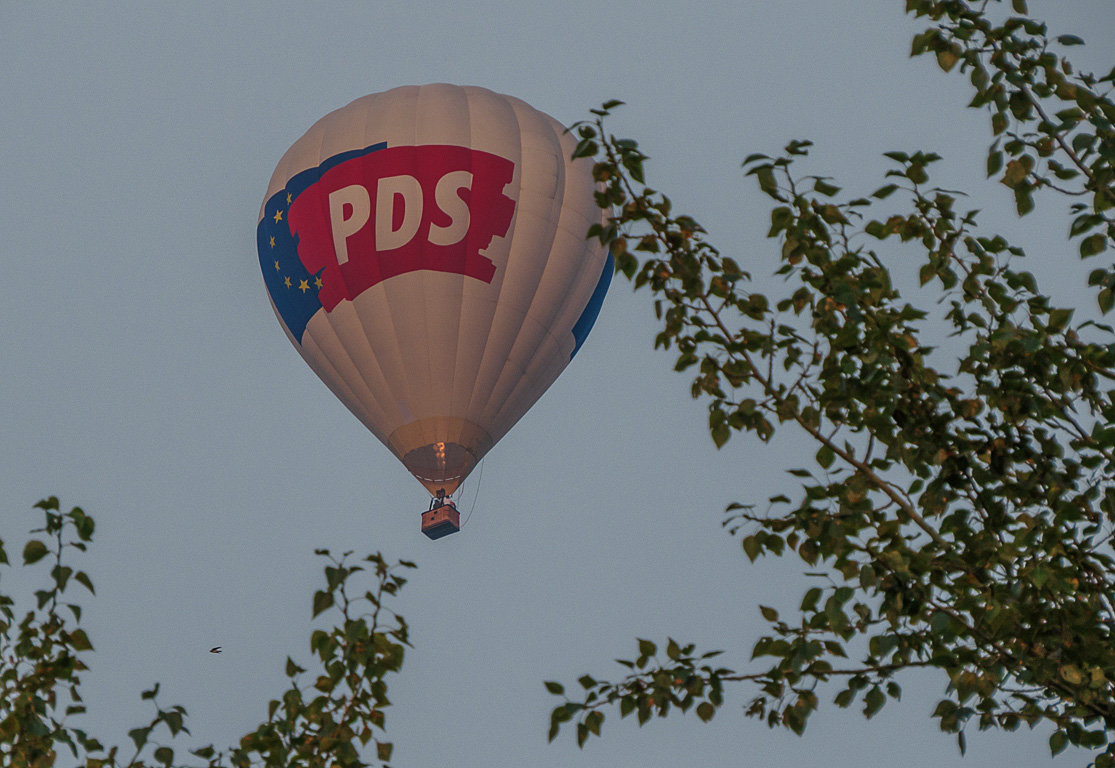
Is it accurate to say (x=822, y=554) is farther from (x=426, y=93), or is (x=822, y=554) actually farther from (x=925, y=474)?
(x=426, y=93)

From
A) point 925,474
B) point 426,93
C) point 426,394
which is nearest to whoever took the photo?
point 925,474

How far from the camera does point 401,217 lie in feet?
85.4

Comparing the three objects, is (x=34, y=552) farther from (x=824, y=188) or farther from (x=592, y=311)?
(x=592, y=311)

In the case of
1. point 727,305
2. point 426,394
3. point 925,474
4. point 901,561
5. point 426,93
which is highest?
point 426,93

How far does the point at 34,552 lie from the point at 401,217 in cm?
1899

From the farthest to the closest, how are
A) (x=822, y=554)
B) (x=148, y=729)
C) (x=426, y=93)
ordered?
1. (x=426, y=93)
2. (x=822, y=554)
3. (x=148, y=729)

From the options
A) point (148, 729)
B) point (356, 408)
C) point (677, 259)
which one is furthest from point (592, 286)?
point (148, 729)

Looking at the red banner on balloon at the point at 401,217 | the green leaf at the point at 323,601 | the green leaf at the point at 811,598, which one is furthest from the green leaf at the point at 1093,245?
the red banner on balloon at the point at 401,217

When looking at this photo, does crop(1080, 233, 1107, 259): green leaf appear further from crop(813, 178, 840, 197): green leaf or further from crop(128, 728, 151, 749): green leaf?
crop(128, 728, 151, 749): green leaf

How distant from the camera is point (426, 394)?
25641 mm

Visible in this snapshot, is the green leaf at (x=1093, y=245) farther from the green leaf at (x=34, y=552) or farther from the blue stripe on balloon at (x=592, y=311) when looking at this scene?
the blue stripe on balloon at (x=592, y=311)

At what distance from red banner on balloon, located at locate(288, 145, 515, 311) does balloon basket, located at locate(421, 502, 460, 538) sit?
3.79 meters

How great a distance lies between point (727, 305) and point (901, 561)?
1.85 m

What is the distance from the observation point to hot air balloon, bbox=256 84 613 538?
25688mm
